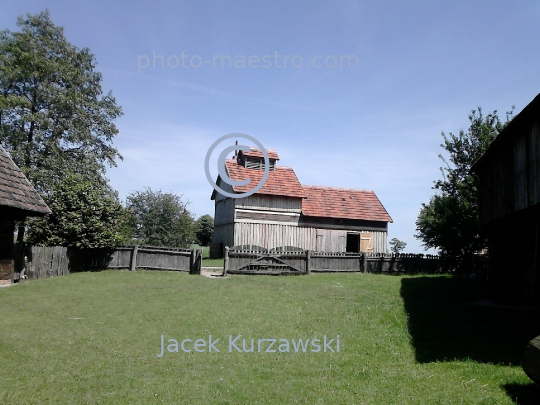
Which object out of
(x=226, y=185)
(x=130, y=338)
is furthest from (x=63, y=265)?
(x=226, y=185)

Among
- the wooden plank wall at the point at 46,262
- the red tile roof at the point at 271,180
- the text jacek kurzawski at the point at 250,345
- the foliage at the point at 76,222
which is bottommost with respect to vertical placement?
the text jacek kurzawski at the point at 250,345

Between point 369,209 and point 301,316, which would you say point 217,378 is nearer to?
point 301,316

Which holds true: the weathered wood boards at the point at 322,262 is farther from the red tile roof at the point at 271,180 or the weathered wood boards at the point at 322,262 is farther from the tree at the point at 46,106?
the tree at the point at 46,106

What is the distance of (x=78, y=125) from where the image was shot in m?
29.8

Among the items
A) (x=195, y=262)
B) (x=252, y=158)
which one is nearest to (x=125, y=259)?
(x=195, y=262)

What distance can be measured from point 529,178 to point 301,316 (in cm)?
666

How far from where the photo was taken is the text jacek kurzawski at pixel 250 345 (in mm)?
8562

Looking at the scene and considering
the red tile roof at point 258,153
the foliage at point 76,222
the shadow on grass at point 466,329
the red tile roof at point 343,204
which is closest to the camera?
the shadow on grass at point 466,329

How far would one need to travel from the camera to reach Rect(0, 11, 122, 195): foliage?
27.7 metres

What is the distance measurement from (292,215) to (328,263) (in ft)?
28.8

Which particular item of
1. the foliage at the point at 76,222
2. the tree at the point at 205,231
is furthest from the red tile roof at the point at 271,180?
the tree at the point at 205,231

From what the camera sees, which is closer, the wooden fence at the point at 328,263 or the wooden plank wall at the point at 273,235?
the wooden fence at the point at 328,263

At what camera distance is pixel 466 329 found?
1007cm

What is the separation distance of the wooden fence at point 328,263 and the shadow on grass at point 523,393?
1619 centimetres
